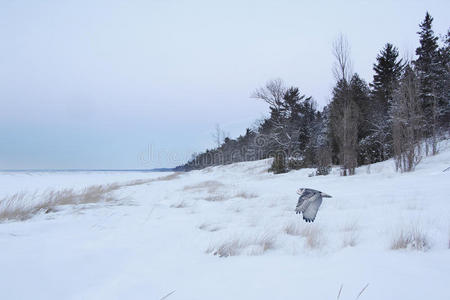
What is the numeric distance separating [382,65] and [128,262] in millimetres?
28779

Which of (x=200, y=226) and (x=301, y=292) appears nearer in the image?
(x=301, y=292)

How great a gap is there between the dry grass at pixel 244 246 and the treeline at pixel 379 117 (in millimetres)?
8775

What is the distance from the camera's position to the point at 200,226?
10.8 feet

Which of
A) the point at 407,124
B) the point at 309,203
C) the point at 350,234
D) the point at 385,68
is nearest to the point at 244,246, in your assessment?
the point at 350,234

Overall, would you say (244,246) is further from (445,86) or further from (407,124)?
(445,86)

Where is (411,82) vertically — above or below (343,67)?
below

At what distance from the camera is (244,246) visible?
7.61ft

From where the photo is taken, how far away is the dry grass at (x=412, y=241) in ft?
6.49

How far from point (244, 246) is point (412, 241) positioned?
5.06ft

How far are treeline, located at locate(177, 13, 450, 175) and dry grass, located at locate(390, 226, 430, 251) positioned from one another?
8.06 meters

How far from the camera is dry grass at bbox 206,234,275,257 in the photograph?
218cm

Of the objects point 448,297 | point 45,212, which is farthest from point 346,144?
point 45,212

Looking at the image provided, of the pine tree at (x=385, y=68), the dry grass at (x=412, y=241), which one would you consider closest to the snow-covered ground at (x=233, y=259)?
the dry grass at (x=412, y=241)

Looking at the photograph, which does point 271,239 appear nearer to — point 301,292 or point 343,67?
point 301,292
